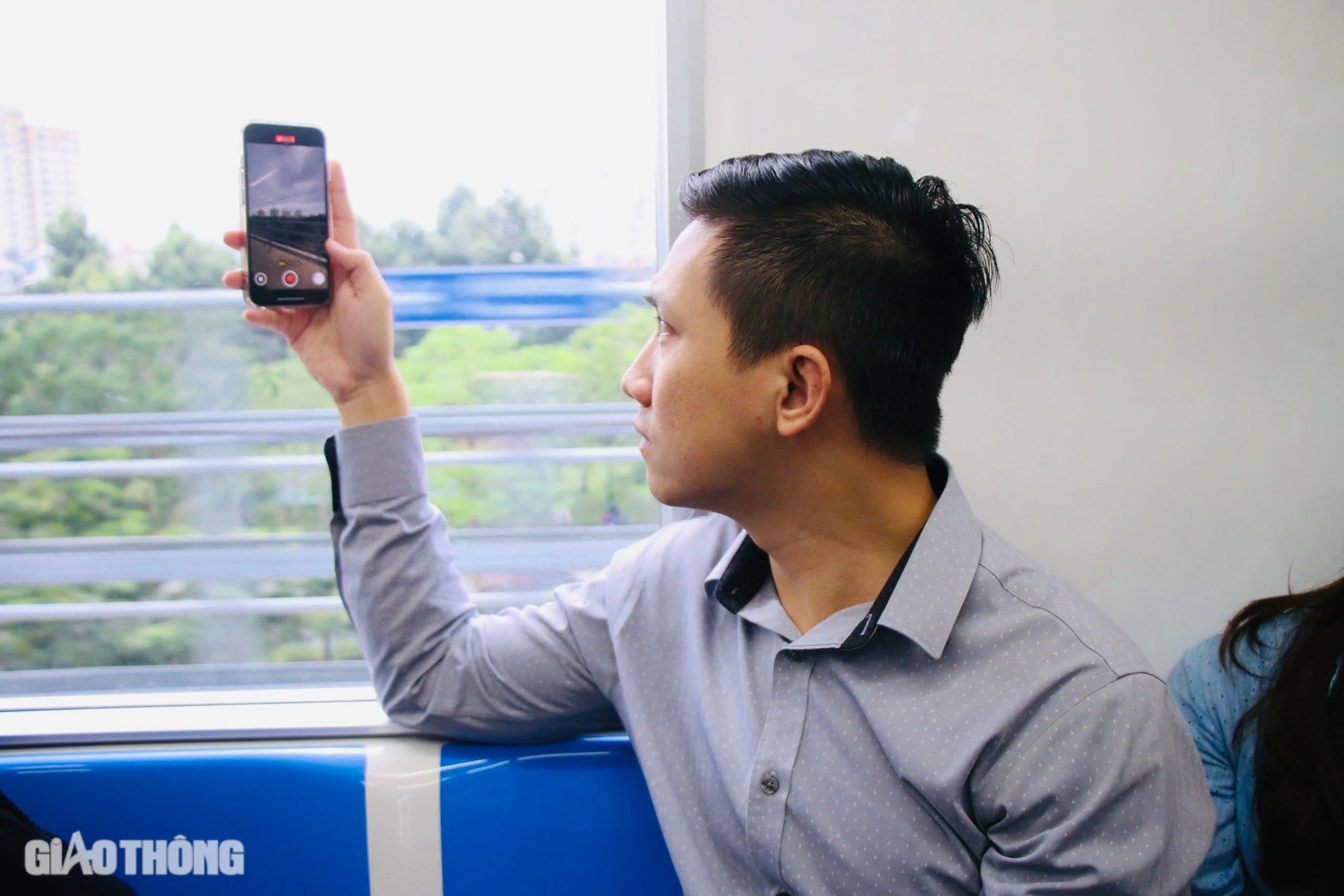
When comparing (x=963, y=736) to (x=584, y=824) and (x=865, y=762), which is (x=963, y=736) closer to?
(x=865, y=762)

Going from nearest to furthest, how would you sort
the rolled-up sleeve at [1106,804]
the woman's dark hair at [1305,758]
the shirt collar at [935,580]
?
the rolled-up sleeve at [1106,804] < the shirt collar at [935,580] < the woman's dark hair at [1305,758]

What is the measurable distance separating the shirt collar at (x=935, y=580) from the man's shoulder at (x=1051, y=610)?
27 mm

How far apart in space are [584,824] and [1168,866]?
2.56 ft

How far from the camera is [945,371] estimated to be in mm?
1210

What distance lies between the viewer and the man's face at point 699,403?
117 cm

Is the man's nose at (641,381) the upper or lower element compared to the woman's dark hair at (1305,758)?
upper

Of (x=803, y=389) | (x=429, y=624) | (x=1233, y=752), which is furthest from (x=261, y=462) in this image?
(x=1233, y=752)

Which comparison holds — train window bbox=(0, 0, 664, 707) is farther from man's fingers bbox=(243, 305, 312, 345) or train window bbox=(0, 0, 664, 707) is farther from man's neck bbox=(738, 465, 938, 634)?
man's neck bbox=(738, 465, 938, 634)

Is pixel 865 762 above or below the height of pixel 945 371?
below

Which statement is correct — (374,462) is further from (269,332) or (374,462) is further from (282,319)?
(269,332)

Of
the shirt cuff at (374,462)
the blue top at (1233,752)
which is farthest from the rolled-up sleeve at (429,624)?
the blue top at (1233,752)

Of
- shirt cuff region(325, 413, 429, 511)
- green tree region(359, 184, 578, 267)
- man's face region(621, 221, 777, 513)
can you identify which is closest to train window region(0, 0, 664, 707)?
green tree region(359, 184, 578, 267)

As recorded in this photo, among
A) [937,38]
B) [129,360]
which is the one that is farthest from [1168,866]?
[129,360]

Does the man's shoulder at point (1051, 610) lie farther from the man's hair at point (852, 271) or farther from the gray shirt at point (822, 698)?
the man's hair at point (852, 271)
